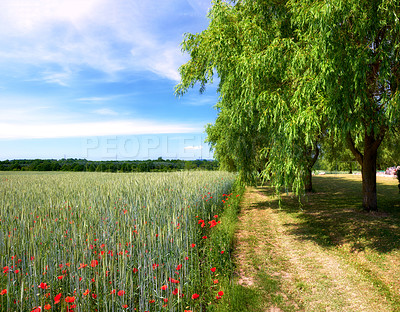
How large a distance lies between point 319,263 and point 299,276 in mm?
1046

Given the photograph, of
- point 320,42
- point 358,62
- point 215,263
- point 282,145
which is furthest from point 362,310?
point 320,42

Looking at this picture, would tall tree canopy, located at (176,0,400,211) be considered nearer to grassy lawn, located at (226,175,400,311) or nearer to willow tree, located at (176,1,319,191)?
willow tree, located at (176,1,319,191)

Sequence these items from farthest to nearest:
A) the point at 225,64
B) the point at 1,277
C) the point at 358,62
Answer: the point at 225,64
the point at 358,62
the point at 1,277

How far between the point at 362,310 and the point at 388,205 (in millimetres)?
10499

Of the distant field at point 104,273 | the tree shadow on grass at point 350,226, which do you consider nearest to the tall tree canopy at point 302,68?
the tree shadow on grass at point 350,226

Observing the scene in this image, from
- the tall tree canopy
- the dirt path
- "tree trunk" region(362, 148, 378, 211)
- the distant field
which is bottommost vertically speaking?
the dirt path

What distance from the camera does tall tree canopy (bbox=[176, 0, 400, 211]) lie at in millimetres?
5594

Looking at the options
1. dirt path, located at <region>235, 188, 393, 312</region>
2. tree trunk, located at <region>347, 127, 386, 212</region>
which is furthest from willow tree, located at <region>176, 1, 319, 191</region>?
tree trunk, located at <region>347, 127, 386, 212</region>

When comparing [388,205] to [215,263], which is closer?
[215,263]

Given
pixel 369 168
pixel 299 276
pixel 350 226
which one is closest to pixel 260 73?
pixel 299 276

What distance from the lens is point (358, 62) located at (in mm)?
A: 5449

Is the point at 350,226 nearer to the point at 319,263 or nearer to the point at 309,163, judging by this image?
the point at 309,163

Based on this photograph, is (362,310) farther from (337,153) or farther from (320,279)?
(337,153)

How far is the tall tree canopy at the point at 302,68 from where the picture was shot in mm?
5594
